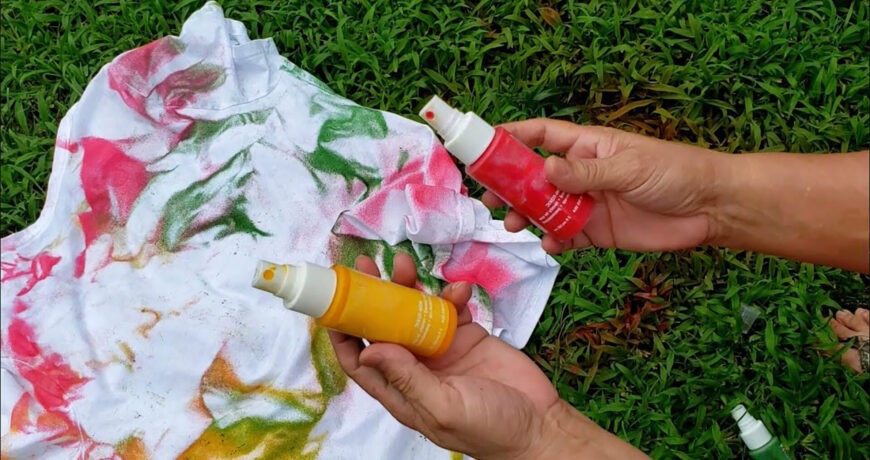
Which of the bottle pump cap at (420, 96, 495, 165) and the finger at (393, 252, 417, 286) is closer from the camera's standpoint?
the bottle pump cap at (420, 96, 495, 165)

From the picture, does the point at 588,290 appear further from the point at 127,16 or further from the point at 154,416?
the point at 127,16

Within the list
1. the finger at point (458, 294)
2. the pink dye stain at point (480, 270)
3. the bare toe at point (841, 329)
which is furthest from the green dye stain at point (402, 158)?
the bare toe at point (841, 329)

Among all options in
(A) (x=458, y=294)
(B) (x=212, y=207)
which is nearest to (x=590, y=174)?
(A) (x=458, y=294)

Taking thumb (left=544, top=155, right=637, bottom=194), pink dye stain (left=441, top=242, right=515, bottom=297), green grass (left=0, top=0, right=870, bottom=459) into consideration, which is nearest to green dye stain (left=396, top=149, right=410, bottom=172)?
green grass (left=0, top=0, right=870, bottom=459)

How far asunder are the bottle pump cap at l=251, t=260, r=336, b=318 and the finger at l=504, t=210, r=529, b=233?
0.59 m

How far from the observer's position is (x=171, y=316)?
2238 mm

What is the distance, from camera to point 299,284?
1.51 metres

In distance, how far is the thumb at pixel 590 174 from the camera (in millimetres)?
1703

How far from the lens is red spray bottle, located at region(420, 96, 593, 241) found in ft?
5.49

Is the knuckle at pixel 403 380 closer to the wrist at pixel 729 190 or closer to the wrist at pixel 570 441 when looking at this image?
the wrist at pixel 570 441

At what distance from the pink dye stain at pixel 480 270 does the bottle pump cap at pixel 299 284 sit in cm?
83

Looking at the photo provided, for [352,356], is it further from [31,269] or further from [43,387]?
[31,269]

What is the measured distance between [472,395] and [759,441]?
968 millimetres

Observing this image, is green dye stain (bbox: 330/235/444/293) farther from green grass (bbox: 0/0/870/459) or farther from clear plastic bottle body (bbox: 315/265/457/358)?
clear plastic bottle body (bbox: 315/265/457/358)
